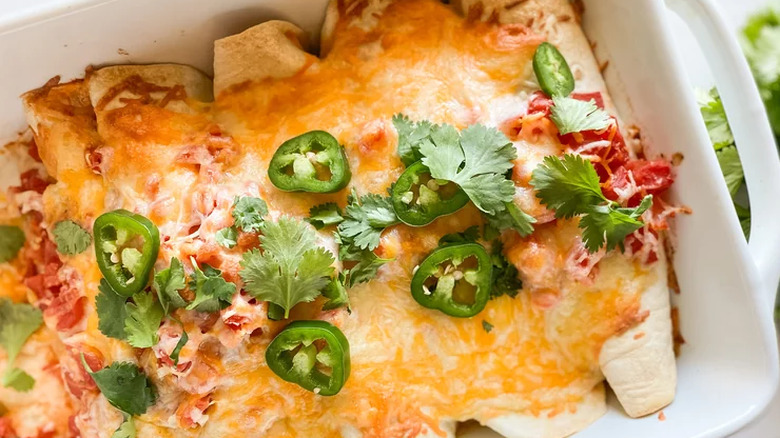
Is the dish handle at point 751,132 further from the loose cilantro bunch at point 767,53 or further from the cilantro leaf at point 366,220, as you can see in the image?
the cilantro leaf at point 366,220

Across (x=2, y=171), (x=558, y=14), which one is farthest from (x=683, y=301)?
(x=2, y=171)

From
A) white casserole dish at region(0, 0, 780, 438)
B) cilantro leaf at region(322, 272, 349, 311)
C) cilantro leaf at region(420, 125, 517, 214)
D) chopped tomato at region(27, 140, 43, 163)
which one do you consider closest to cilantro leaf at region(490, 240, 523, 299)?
cilantro leaf at region(420, 125, 517, 214)

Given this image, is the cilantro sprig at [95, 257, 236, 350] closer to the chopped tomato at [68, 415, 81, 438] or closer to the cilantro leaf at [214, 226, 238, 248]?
the cilantro leaf at [214, 226, 238, 248]

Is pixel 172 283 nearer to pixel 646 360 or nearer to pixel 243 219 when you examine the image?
pixel 243 219

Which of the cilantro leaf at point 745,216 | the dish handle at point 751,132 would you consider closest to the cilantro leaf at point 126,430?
the dish handle at point 751,132

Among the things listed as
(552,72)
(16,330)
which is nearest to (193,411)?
(16,330)

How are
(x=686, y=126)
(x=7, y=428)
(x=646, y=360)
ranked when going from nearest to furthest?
(x=686, y=126)
(x=646, y=360)
(x=7, y=428)
